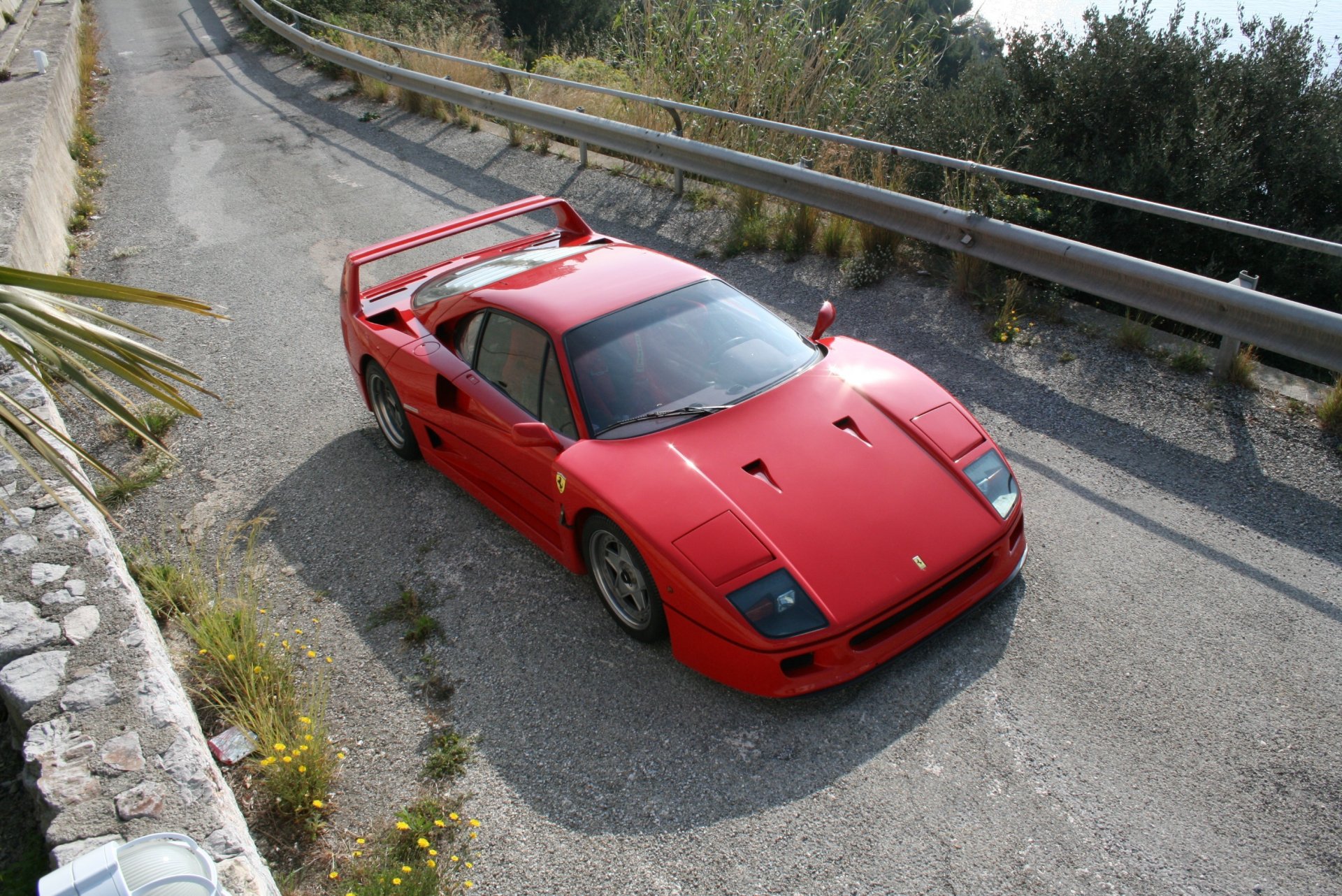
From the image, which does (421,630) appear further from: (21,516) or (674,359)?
(21,516)

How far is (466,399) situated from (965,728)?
9.31ft

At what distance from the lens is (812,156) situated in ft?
31.3

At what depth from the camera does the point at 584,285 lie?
4.85m

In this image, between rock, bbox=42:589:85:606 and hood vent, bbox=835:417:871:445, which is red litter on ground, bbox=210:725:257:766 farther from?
hood vent, bbox=835:417:871:445

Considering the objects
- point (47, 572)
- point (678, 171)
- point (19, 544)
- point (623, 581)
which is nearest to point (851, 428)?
point (623, 581)

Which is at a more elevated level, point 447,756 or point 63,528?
point 63,528

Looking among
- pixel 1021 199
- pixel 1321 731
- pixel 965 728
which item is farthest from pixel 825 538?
pixel 1021 199

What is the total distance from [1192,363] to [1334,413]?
2.66 feet

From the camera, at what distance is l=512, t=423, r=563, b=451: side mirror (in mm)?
4293

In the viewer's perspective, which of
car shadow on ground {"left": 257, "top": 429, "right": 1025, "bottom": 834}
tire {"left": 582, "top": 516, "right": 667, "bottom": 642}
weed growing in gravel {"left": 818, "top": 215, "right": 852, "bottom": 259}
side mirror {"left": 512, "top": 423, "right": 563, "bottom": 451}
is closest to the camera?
car shadow on ground {"left": 257, "top": 429, "right": 1025, "bottom": 834}

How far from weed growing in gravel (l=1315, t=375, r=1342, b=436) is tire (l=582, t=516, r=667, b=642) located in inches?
149

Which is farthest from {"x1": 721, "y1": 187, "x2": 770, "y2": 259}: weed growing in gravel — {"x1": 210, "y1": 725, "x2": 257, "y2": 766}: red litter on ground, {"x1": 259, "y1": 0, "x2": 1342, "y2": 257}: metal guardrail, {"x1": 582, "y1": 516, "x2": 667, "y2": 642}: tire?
{"x1": 210, "y1": 725, "x2": 257, "y2": 766}: red litter on ground

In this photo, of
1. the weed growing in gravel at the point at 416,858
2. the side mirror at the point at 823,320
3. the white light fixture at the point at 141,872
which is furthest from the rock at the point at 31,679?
the side mirror at the point at 823,320

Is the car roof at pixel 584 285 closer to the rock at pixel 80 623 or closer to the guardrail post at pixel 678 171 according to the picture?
the rock at pixel 80 623
